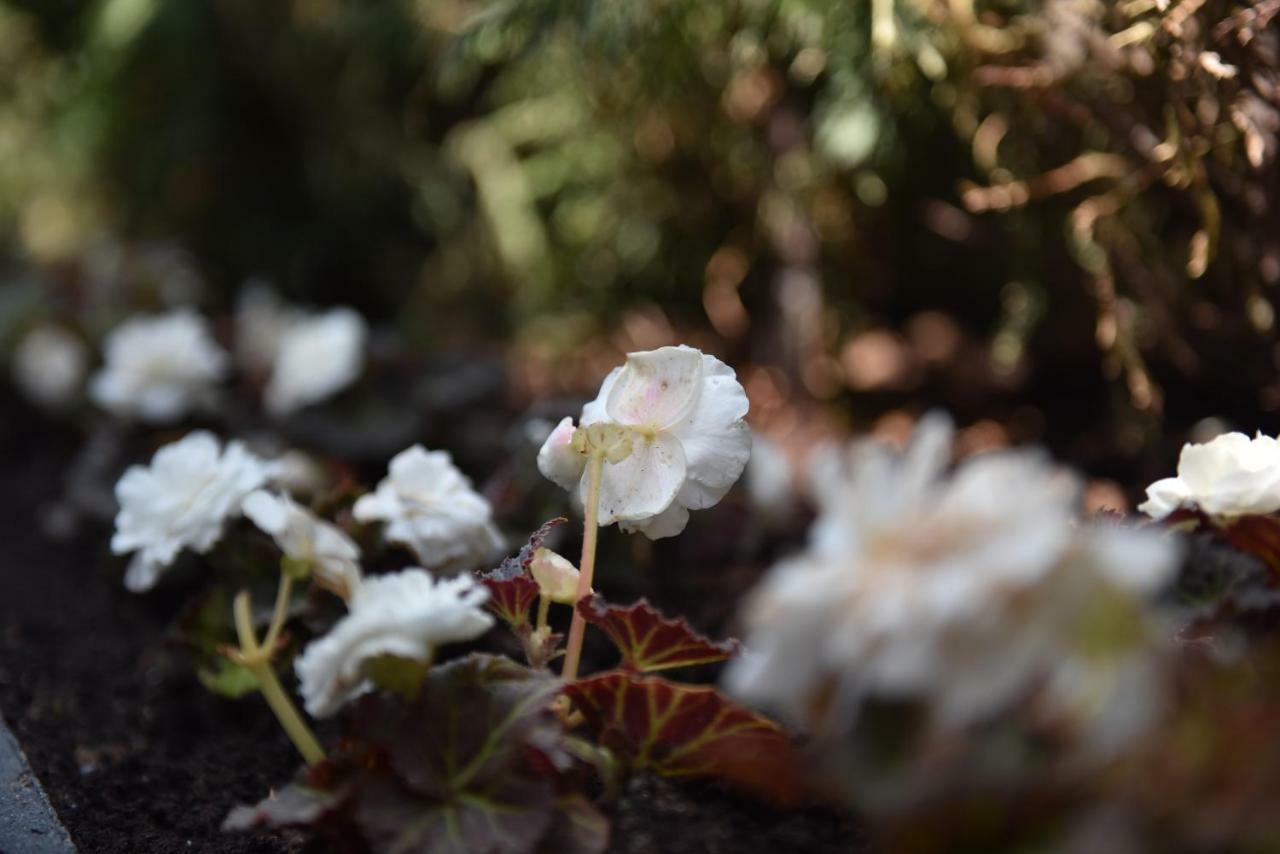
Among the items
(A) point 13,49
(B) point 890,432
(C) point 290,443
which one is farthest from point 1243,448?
(A) point 13,49

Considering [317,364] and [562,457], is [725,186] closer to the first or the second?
[317,364]

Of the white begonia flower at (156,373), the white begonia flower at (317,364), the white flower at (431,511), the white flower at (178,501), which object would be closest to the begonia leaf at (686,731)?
the white flower at (431,511)

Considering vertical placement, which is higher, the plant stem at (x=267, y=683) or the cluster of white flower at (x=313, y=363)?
the cluster of white flower at (x=313, y=363)

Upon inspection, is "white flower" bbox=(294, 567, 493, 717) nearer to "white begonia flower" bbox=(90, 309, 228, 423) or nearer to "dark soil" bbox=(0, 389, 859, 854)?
"dark soil" bbox=(0, 389, 859, 854)

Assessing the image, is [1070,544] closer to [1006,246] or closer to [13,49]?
[1006,246]

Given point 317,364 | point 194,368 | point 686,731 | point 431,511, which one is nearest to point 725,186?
point 317,364

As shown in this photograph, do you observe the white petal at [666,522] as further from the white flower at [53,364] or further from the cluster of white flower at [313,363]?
the white flower at [53,364]
